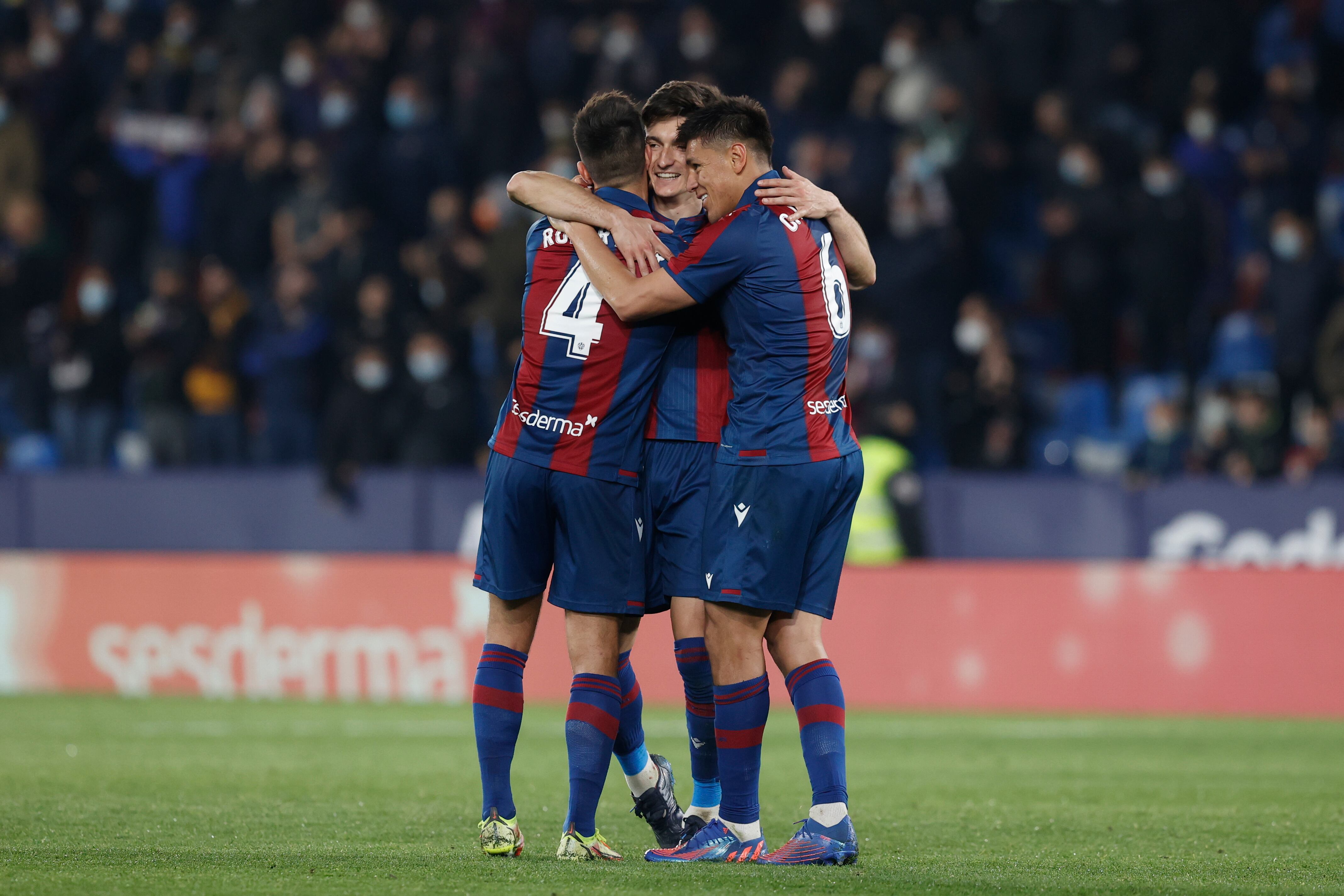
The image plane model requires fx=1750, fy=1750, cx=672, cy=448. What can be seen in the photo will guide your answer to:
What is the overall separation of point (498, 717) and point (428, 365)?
9.18 metres

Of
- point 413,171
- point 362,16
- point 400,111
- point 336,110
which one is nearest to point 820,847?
point 413,171

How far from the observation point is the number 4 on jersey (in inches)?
219

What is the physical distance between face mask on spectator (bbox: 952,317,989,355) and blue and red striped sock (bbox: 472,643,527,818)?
28.9 feet

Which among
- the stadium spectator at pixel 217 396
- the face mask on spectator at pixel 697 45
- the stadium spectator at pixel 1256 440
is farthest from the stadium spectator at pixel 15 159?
the stadium spectator at pixel 1256 440

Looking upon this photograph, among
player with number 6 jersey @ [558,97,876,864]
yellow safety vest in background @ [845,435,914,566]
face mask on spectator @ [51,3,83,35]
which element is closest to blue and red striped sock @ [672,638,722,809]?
player with number 6 jersey @ [558,97,876,864]

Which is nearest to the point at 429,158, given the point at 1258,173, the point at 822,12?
the point at 822,12

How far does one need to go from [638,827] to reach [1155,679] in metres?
6.14

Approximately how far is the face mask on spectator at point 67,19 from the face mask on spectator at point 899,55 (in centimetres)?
837

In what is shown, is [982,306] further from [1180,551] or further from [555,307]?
[555,307]

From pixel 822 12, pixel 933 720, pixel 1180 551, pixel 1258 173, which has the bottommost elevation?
pixel 933 720

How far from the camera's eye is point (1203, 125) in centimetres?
1493

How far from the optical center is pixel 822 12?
15.8 m

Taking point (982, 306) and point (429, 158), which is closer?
point (982, 306)

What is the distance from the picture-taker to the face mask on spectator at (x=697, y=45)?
621 inches
